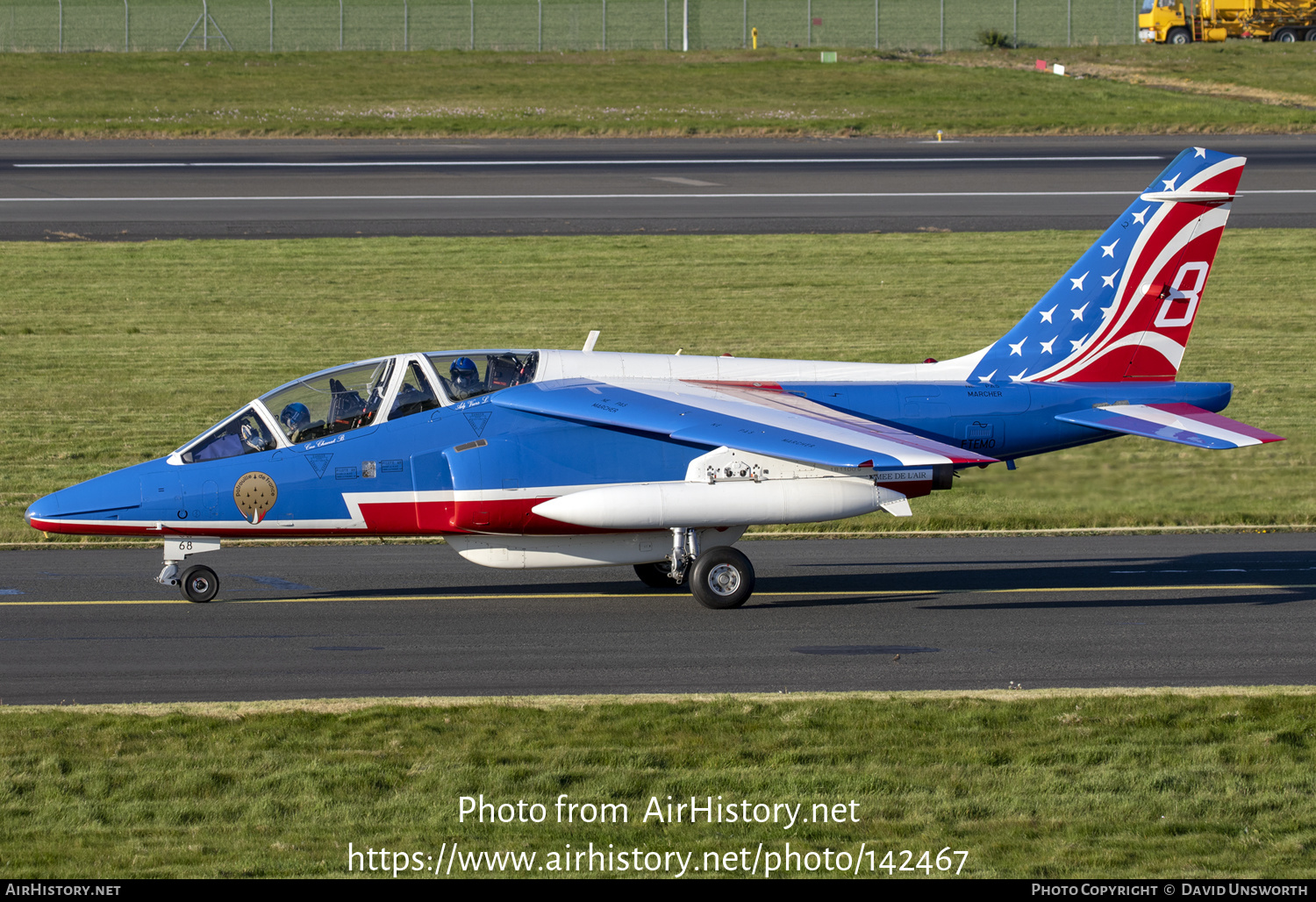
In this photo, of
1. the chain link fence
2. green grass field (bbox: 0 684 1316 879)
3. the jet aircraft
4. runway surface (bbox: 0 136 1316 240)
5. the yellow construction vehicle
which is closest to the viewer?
green grass field (bbox: 0 684 1316 879)

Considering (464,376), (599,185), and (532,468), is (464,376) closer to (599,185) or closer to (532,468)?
(532,468)

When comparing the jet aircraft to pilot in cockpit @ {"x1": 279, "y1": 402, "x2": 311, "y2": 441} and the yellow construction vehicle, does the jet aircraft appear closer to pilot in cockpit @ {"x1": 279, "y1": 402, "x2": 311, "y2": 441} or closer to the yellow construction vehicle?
pilot in cockpit @ {"x1": 279, "y1": 402, "x2": 311, "y2": 441}

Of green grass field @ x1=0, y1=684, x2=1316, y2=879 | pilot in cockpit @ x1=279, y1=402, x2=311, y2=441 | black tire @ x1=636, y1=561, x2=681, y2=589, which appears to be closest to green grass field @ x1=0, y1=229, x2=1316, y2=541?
black tire @ x1=636, y1=561, x2=681, y2=589

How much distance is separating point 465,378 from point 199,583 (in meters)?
3.72

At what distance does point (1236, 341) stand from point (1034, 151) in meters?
19.1

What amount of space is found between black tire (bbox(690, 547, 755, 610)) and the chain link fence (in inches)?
2235

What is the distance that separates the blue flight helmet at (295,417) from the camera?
50.6 feet

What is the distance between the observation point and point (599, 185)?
4122cm

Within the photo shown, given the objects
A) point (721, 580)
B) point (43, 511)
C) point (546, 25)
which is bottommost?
point (721, 580)

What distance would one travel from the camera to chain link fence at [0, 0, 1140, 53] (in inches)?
2997

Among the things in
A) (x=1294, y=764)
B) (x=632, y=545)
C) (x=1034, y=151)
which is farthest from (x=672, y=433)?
(x=1034, y=151)

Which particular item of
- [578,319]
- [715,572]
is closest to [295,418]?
[715,572]

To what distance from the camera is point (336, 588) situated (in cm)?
1648

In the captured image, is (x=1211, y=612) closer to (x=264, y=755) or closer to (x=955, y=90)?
(x=264, y=755)
